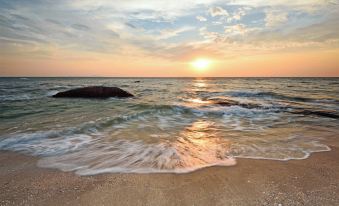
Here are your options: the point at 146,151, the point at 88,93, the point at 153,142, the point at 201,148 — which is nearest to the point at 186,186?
the point at 146,151

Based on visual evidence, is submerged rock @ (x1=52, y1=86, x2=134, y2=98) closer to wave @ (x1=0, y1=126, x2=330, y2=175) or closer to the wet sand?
wave @ (x1=0, y1=126, x2=330, y2=175)

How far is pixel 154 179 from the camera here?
3.09 m

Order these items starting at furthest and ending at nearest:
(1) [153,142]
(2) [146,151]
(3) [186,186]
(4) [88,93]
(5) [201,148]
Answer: (4) [88,93], (1) [153,142], (5) [201,148], (2) [146,151], (3) [186,186]

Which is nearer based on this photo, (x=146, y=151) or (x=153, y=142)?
(x=146, y=151)

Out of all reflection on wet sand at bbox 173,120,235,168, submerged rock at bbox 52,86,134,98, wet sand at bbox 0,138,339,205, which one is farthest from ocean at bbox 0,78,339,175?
submerged rock at bbox 52,86,134,98

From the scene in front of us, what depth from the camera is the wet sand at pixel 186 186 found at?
8.30 ft

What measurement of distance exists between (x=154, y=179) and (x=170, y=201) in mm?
619

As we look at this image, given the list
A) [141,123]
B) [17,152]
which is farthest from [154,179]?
[141,123]

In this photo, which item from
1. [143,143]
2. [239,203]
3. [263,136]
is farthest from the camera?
[263,136]

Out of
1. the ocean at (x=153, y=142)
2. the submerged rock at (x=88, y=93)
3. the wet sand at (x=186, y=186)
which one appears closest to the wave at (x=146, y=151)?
the ocean at (x=153, y=142)

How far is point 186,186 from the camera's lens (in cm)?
287

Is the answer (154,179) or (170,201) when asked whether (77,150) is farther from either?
(170,201)

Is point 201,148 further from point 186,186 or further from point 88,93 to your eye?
point 88,93

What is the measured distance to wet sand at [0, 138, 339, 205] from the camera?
2.53 metres
